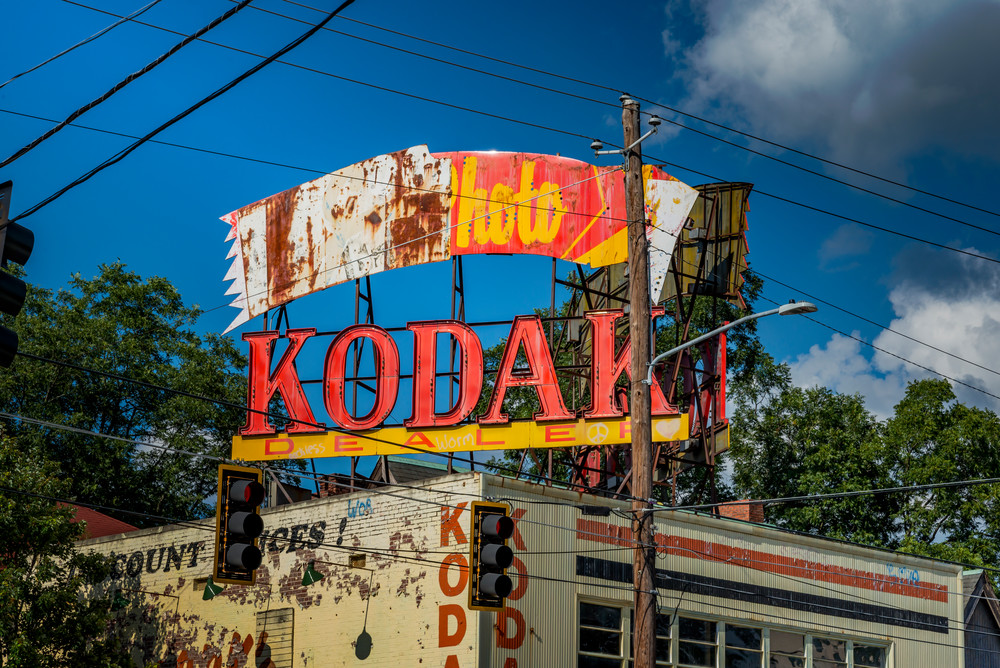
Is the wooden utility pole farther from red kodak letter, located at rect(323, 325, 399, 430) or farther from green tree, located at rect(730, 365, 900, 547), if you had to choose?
green tree, located at rect(730, 365, 900, 547)

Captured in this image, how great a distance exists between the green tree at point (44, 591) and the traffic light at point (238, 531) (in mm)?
11059

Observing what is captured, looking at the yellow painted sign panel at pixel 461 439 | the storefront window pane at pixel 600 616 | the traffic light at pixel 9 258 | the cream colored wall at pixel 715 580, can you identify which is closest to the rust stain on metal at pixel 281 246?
the yellow painted sign panel at pixel 461 439

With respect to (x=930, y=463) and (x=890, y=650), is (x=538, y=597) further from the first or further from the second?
(x=930, y=463)

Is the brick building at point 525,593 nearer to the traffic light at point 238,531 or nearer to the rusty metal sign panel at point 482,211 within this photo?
the traffic light at point 238,531

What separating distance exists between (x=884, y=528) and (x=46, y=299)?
123ft

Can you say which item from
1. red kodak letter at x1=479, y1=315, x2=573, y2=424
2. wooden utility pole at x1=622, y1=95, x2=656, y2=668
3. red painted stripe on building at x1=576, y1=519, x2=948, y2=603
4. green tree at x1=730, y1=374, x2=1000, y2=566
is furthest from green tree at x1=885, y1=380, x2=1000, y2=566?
wooden utility pole at x1=622, y1=95, x2=656, y2=668

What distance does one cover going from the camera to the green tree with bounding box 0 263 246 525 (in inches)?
1841

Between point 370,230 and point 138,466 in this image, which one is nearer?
point 370,230

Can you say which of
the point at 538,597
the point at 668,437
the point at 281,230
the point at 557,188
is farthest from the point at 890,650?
the point at 281,230

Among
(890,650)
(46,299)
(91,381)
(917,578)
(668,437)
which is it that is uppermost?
(46,299)

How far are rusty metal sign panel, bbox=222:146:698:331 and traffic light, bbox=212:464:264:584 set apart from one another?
51.9 ft

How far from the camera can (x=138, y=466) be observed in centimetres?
4881

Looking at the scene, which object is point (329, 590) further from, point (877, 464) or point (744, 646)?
point (877, 464)

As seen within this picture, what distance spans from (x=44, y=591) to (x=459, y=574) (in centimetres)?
1041
